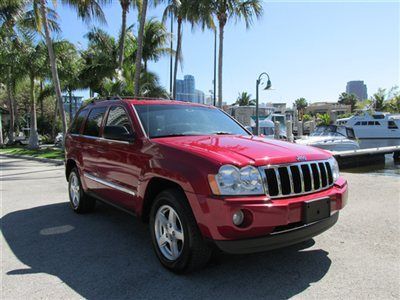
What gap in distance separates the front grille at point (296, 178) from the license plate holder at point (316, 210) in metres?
0.14

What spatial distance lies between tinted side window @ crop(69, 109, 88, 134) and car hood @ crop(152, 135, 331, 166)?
8.77 ft

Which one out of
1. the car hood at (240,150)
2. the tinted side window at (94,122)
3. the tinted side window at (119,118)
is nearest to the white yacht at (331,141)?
the tinted side window at (94,122)

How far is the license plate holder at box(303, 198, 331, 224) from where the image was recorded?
345cm

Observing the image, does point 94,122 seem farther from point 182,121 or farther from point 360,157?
point 360,157

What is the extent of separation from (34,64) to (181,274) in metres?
24.6

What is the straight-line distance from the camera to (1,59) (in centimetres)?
2450

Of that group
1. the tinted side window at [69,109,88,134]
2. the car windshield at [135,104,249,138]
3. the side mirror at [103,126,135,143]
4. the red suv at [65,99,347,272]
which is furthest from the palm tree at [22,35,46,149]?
the side mirror at [103,126,135,143]

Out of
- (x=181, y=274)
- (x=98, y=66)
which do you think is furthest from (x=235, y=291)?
(x=98, y=66)

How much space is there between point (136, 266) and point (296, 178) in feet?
6.40

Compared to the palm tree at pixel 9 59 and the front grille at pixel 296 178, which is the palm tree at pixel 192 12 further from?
the front grille at pixel 296 178

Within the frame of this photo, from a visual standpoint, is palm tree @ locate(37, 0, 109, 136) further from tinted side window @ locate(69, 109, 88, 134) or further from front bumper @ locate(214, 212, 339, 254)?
front bumper @ locate(214, 212, 339, 254)

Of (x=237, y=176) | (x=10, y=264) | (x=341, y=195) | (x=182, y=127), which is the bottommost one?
(x=10, y=264)

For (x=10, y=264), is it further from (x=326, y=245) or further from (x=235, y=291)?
(x=326, y=245)

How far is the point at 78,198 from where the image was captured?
6.36 meters
